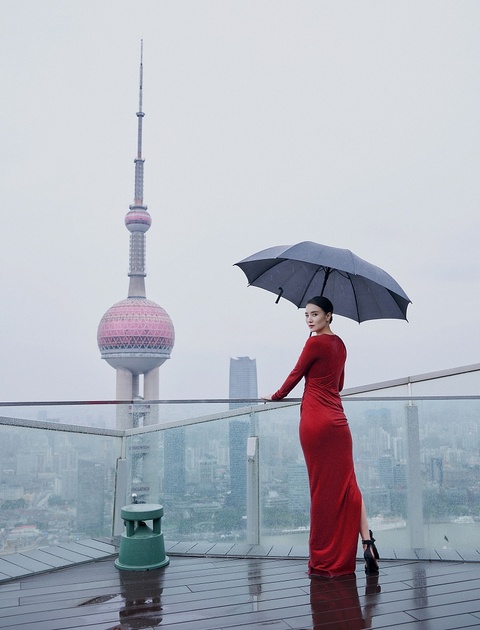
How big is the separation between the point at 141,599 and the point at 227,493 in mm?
1008

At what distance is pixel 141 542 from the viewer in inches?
127

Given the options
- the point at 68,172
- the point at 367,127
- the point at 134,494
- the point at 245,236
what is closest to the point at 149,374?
the point at 245,236

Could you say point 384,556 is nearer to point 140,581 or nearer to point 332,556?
point 332,556

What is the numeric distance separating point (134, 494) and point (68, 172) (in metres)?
124

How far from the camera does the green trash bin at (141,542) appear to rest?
322 centimetres

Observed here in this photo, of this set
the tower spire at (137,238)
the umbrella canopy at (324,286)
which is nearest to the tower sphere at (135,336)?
the tower spire at (137,238)

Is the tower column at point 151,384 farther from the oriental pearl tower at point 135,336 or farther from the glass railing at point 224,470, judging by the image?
the glass railing at point 224,470

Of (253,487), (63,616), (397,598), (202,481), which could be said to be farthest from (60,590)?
(397,598)

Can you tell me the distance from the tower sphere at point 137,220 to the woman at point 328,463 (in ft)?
252

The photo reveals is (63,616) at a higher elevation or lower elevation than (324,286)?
lower

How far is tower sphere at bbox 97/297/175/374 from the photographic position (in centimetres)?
7175

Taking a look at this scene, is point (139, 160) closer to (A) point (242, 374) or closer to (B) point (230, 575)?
(A) point (242, 374)

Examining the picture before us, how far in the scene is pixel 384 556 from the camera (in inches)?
132

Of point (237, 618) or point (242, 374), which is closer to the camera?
point (237, 618)
